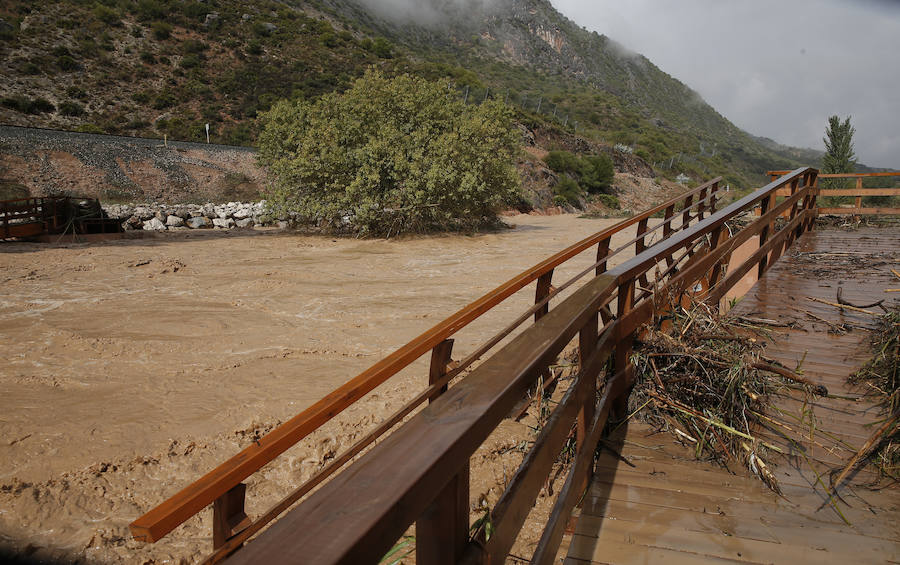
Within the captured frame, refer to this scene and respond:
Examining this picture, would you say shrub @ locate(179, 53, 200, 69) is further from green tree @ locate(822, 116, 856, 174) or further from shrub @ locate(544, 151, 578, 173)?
green tree @ locate(822, 116, 856, 174)

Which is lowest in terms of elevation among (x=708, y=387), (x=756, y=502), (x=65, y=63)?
(x=756, y=502)

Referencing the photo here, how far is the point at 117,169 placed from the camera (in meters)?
23.9

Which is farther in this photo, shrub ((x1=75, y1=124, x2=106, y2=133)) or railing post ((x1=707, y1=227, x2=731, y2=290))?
shrub ((x1=75, y1=124, x2=106, y2=133))

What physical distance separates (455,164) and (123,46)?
130 feet

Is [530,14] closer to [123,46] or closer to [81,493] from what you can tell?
[123,46]

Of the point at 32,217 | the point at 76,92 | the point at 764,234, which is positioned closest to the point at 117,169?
the point at 32,217

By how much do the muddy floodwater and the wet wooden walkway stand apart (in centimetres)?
137

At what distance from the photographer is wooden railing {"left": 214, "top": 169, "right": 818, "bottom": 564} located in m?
0.78

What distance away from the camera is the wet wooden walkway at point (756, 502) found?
199 cm

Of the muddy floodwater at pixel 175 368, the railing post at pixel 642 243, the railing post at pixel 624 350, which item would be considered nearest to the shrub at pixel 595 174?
the muddy floodwater at pixel 175 368

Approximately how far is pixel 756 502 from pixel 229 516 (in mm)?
2063

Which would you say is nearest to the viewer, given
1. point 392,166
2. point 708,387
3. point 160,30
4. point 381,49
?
point 708,387

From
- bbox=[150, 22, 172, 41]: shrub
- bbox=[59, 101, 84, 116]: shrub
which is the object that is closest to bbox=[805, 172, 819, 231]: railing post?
bbox=[59, 101, 84, 116]: shrub

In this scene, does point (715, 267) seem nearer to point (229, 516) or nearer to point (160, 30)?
point (229, 516)
